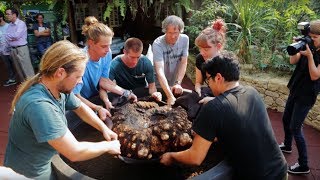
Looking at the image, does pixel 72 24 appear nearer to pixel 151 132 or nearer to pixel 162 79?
pixel 162 79

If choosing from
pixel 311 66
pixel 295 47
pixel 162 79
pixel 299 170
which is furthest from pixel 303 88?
pixel 162 79

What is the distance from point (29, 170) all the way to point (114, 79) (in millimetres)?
1636

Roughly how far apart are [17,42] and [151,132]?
5167mm

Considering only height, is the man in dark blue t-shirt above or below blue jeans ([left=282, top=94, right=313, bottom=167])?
above

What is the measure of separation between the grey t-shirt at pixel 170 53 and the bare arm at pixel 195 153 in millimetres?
1675

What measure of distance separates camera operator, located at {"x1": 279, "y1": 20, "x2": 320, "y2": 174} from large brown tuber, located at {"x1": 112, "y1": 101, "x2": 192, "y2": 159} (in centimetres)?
144

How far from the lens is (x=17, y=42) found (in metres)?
6.50

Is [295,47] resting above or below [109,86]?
above

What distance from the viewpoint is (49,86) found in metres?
1.87

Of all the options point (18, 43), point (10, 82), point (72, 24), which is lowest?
point (10, 82)

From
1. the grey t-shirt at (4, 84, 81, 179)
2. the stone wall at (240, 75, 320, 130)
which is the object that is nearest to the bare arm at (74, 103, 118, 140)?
the grey t-shirt at (4, 84, 81, 179)

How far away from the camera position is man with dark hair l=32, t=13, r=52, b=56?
22.9 ft

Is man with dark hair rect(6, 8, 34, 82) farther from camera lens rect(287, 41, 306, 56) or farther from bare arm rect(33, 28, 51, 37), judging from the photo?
camera lens rect(287, 41, 306, 56)

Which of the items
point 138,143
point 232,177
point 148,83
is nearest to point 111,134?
point 138,143
